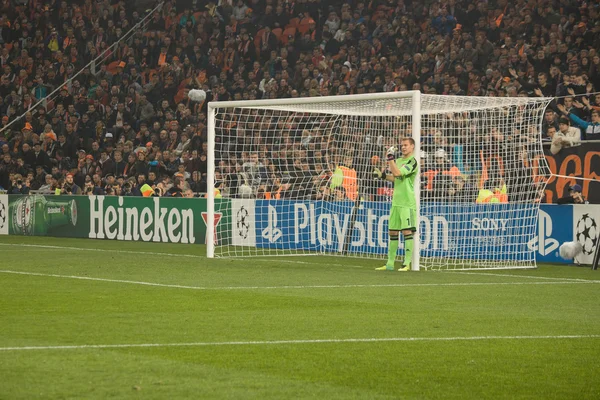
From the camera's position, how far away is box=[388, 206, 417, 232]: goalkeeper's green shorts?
50.7 ft

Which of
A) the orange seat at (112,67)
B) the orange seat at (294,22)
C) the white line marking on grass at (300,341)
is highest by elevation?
the orange seat at (294,22)

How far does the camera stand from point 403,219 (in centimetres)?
1548

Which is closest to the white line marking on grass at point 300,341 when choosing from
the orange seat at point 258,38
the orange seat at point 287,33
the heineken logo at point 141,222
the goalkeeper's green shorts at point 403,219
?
the goalkeeper's green shorts at point 403,219

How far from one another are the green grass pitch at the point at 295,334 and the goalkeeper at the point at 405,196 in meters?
0.72

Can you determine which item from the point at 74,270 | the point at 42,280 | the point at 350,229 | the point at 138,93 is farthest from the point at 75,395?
the point at 138,93

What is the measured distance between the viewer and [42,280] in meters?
13.4

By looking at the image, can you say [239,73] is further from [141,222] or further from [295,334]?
[295,334]

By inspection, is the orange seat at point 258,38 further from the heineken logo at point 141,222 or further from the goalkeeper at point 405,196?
the goalkeeper at point 405,196

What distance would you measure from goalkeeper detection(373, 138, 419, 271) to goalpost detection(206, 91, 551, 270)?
140mm

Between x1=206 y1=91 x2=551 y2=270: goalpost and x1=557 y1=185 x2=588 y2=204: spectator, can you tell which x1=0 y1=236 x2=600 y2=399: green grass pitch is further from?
x1=557 y1=185 x2=588 y2=204: spectator

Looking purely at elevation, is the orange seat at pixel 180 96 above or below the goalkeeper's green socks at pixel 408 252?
above

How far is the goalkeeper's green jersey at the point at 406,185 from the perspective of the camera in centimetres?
1542

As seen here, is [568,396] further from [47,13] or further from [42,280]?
[47,13]

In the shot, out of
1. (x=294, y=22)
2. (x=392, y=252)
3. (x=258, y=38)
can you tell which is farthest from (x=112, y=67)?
(x=392, y=252)
